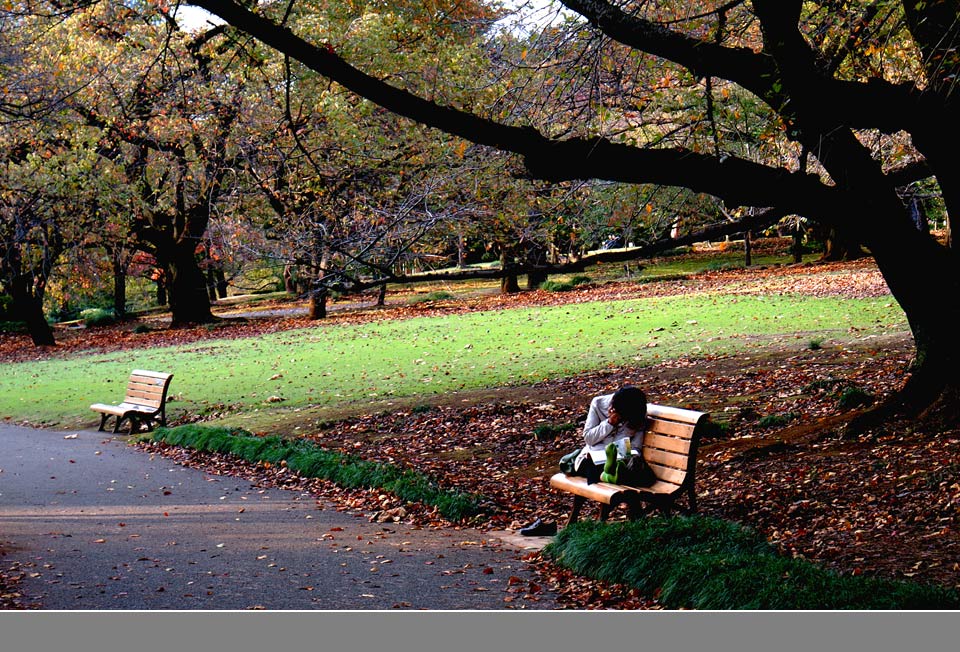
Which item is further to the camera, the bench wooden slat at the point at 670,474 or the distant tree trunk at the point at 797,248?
the distant tree trunk at the point at 797,248

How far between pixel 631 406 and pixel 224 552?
3388mm

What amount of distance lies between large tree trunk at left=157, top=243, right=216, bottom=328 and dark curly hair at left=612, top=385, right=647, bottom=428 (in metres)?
31.9

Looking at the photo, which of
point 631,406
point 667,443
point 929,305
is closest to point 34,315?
point 631,406

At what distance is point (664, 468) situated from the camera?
25.7 feet

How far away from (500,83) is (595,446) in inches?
219

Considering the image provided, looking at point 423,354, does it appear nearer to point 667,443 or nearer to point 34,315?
point 667,443

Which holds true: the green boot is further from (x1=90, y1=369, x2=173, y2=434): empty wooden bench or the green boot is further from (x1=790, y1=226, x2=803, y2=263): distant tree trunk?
(x1=790, y1=226, x2=803, y2=263): distant tree trunk

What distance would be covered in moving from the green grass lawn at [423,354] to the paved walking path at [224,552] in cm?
518

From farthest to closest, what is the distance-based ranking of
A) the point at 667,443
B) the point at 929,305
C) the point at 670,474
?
the point at 929,305, the point at 667,443, the point at 670,474

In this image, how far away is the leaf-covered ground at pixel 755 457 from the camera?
266 inches

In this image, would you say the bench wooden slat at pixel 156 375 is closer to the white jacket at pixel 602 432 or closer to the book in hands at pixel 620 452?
the white jacket at pixel 602 432

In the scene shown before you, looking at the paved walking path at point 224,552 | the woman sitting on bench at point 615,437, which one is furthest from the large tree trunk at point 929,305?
the paved walking path at point 224,552

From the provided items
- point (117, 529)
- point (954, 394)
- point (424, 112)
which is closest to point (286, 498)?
point (117, 529)

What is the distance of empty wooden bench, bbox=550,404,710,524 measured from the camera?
7.58 meters
